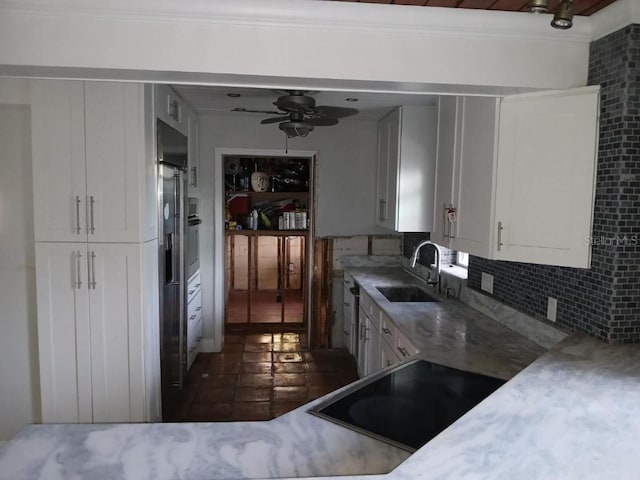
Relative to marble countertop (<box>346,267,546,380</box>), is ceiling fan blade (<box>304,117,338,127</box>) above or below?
above

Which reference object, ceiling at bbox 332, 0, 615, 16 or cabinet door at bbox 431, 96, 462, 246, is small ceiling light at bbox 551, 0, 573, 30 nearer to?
ceiling at bbox 332, 0, 615, 16

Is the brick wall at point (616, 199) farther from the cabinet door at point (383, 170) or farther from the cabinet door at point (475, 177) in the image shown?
the cabinet door at point (383, 170)

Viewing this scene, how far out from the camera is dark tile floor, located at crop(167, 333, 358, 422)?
3.66m

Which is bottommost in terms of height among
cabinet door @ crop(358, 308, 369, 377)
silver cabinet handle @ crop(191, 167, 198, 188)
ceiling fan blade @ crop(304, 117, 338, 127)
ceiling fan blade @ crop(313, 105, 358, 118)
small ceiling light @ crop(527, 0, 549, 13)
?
cabinet door @ crop(358, 308, 369, 377)

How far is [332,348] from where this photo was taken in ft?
16.8

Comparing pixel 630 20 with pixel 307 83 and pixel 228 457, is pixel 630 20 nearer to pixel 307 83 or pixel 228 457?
pixel 307 83

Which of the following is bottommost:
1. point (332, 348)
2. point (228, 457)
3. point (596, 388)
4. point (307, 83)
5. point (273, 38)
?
point (332, 348)

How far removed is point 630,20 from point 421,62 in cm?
80

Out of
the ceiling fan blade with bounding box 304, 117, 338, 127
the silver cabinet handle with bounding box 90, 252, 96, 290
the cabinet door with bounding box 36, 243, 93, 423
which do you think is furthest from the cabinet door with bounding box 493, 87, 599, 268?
the cabinet door with bounding box 36, 243, 93, 423

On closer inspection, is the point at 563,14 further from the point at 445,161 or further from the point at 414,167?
the point at 414,167

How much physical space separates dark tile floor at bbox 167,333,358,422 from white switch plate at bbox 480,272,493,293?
1692mm

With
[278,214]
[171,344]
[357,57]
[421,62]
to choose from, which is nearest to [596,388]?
[421,62]

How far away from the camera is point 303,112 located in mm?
3225

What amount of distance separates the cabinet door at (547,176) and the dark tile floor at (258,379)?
2.29 meters
